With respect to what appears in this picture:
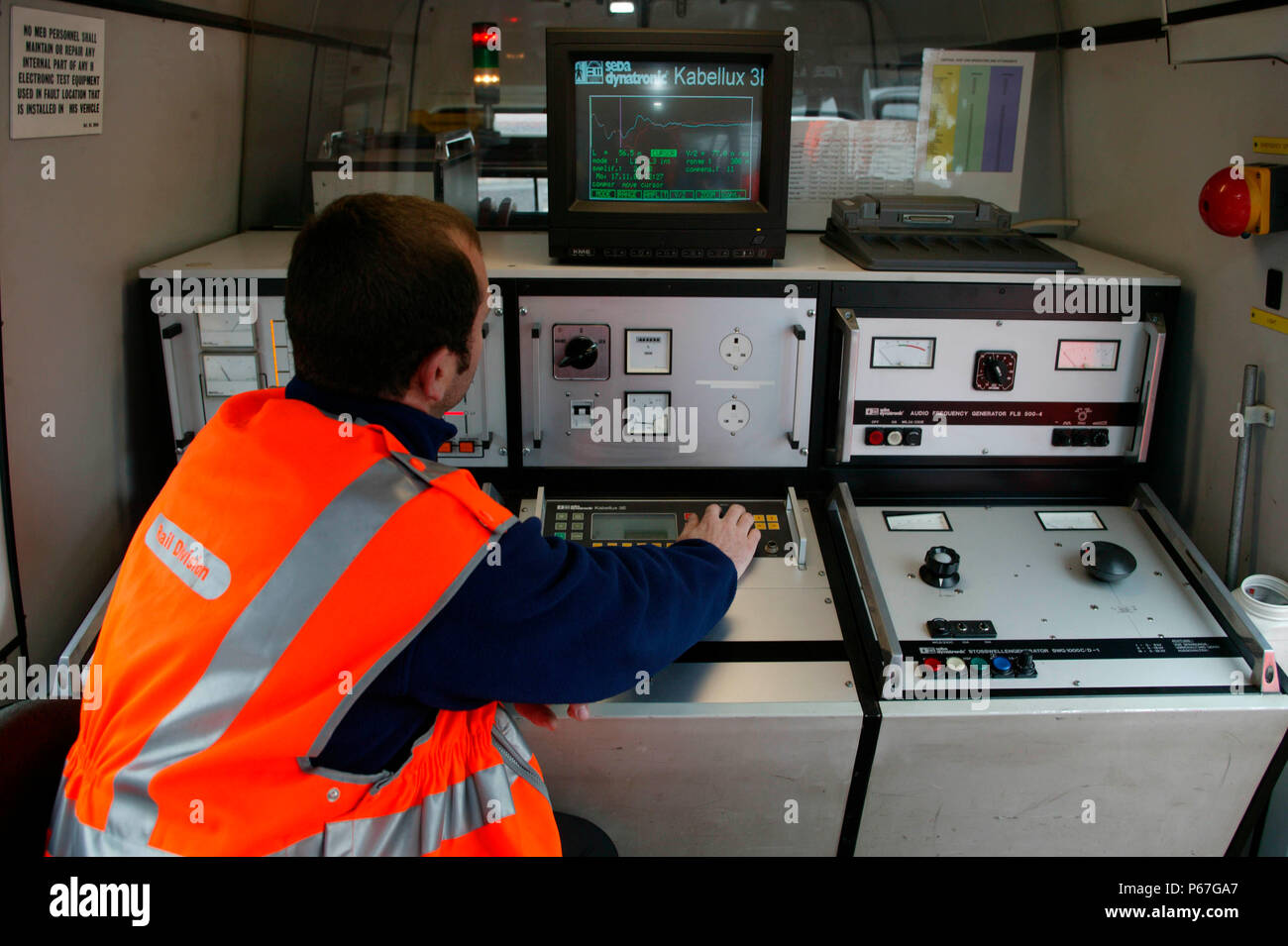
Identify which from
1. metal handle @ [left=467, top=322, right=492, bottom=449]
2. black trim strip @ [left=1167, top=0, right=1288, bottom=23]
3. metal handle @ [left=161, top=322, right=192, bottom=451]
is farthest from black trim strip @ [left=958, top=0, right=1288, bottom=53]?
metal handle @ [left=161, top=322, right=192, bottom=451]

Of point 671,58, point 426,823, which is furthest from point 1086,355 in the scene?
point 426,823

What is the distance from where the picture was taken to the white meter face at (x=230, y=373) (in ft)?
5.84

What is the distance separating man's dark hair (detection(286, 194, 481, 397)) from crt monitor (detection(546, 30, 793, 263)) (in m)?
0.65

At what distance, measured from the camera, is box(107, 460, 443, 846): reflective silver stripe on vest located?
0.98 metres

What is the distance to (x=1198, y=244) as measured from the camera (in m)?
1.81

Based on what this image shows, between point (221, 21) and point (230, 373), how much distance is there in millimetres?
903

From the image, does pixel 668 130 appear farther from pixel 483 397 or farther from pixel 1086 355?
pixel 1086 355

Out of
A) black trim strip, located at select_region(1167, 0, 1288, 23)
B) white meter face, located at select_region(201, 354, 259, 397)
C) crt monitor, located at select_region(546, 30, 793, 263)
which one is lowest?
white meter face, located at select_region(201, 354, 259, 397)

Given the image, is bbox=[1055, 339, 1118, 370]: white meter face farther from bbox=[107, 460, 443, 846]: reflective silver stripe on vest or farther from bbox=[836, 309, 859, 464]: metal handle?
bbox=[107, 460, 443, 846]: reflective silver stripe on vest

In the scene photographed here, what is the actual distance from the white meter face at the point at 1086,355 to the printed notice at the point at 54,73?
1810 millimetres

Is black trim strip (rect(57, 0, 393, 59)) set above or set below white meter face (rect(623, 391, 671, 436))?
above

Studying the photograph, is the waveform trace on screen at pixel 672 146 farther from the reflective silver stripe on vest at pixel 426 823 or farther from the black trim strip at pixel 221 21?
the reflective silver stripe on vest at pixel 426 823
